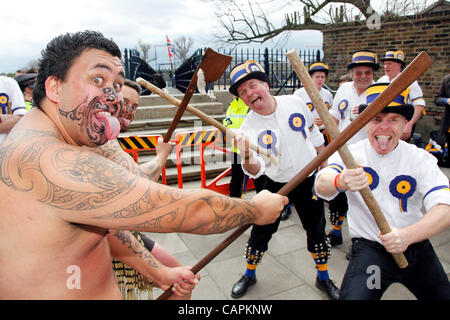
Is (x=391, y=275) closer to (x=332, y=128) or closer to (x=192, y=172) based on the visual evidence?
(x=332, y=128)

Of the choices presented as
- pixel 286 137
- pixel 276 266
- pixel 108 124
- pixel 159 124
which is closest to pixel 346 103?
pixel 286 137

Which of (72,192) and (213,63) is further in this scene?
(213,63)

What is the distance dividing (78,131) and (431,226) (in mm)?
2062

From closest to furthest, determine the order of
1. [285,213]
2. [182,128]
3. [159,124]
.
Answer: [285,213], [159,124], [182,128]

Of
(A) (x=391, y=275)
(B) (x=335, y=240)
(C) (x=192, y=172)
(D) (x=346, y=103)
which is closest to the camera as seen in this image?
(A) (x=391, y=275)

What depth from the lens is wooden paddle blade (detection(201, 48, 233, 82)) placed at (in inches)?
94.8

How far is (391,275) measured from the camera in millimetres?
2121

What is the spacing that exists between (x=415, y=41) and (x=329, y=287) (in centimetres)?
838

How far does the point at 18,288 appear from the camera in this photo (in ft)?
4.49

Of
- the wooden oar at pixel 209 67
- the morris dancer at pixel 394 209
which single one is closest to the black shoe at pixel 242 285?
the morris dancer at pixel 394 209

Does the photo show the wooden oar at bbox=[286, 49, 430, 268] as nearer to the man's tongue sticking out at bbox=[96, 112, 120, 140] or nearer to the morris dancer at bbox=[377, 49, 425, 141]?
the man's tongue sticking out at bbox=[96, 112, 120, 140]

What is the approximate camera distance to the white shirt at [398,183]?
7.01 feet

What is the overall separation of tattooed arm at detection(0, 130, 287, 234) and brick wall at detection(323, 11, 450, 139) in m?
9.39
